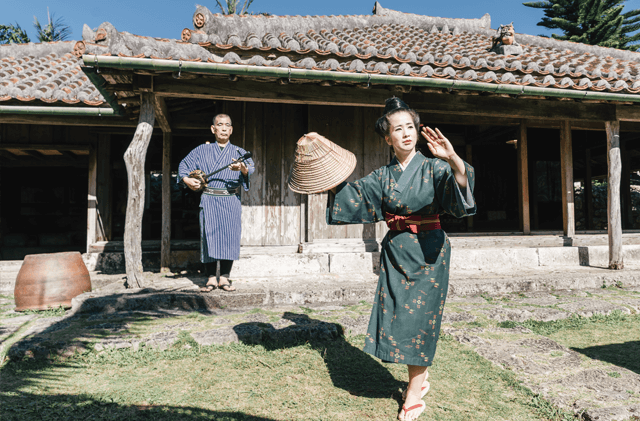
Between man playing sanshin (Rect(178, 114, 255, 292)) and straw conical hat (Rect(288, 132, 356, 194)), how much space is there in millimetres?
2176

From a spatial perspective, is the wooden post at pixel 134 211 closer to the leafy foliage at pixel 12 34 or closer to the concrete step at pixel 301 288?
the concrete step at pixel 301 288

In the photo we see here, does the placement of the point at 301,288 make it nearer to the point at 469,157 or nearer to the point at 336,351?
the point at 336,351

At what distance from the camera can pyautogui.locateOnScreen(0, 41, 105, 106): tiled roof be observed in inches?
209

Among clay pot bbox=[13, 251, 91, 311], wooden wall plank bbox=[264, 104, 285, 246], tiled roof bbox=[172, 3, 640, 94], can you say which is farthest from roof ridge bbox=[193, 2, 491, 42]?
clay pot bbox=[13, 251, 91, 311]

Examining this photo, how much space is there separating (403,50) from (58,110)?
19.1 ft

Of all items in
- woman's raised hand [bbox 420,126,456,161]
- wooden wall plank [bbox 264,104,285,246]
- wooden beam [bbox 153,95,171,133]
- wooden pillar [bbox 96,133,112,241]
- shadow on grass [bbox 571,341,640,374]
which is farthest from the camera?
wooden pillar [bbox 96,133,112,241]

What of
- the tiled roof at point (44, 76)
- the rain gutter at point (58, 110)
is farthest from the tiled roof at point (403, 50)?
the tiled roof at point (44, 76)

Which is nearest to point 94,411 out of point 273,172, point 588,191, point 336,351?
point 336,351

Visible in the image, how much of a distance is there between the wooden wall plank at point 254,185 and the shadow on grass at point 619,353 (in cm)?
415

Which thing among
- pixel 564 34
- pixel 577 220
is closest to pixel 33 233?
pixel 577 220

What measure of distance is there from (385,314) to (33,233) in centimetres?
1162

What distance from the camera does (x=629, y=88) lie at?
5422 mm

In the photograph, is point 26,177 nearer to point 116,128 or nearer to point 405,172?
point 116,128

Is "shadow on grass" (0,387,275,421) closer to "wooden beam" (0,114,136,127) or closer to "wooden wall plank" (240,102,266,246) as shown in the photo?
"wooden wall plank" (240,102,266,246)
